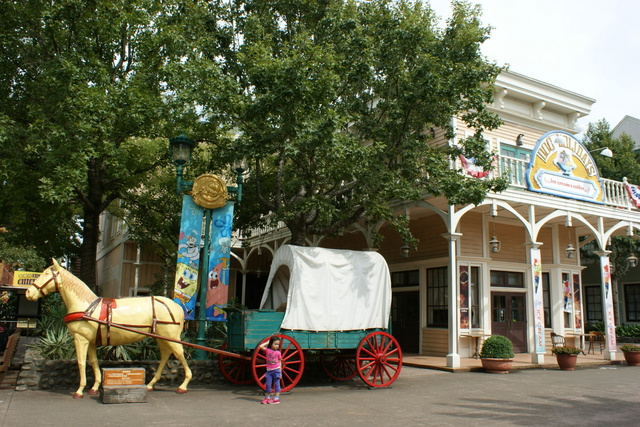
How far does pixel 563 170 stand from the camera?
15.9 metres

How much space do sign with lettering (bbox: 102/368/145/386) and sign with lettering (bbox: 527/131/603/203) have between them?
Answer: 11.5 meters

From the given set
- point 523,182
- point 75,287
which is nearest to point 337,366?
point 75,287

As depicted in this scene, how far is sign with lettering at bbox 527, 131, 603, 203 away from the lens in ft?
50.1

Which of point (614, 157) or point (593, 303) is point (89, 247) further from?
point (593, 303)

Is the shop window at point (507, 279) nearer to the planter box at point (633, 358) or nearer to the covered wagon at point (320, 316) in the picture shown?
the planter box at point (633, 358)

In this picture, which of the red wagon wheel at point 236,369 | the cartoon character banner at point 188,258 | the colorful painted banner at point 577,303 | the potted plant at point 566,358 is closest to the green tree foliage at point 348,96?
the cartoon character banner at point 188,258

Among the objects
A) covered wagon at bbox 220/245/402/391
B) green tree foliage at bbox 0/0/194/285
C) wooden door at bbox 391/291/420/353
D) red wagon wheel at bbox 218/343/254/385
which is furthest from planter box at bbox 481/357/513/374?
green tree foliage at bbox 0/0/194/285

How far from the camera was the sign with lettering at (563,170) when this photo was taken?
15.3 m

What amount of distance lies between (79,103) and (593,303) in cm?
2778

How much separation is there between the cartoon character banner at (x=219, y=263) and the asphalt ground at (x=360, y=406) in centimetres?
154

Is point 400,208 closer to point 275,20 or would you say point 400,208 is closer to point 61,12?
point 275,20

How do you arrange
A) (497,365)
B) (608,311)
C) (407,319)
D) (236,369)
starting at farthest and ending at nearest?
(407,319)
(608,311)
(497,365)
(236,369)

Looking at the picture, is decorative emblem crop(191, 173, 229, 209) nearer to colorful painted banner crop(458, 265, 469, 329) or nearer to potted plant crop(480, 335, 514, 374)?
potted plant crop(480, 335, 514, 374)

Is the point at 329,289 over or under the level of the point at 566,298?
under
